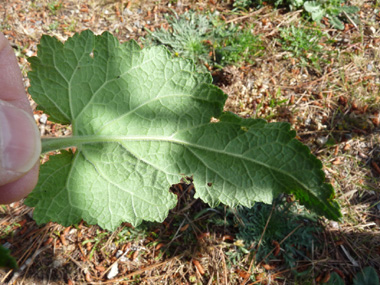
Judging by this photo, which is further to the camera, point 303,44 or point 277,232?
point 303,44

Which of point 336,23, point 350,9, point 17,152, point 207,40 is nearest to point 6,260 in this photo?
point 17,152

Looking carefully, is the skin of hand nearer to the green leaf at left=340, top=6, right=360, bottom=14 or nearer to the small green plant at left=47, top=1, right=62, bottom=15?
the small green plant at left=47, top=1, right=62, bottom=15

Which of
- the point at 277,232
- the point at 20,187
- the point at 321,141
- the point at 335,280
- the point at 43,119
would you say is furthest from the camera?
the point at 43,119

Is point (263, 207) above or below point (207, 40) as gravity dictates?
below

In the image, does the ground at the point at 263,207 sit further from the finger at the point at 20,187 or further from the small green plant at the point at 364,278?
the finger at the point at 20,187

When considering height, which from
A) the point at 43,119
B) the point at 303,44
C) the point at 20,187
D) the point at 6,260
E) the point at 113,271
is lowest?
the point at 113,271

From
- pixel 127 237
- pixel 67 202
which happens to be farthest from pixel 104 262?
pixel 67 202

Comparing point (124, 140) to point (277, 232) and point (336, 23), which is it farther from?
point (336, 23)

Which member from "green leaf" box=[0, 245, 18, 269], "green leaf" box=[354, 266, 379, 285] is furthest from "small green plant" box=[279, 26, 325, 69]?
"green leaf" box=[0, 245, 18, 269]
